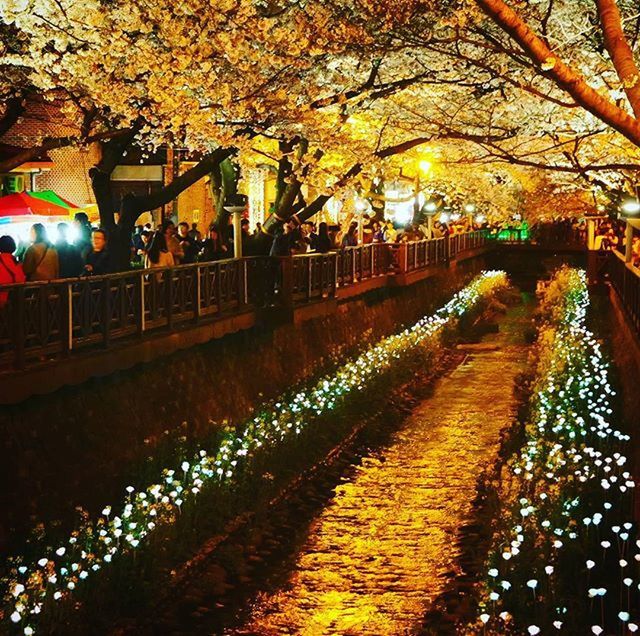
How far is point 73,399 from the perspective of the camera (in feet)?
41.3

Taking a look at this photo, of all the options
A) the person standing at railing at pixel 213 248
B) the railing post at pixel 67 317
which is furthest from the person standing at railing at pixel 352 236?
the railing post at pixel 67 317

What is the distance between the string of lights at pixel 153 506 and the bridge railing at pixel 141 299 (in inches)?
69.5

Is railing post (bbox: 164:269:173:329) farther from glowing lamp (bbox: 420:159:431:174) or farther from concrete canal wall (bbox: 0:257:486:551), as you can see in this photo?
glowing lamp (bbox: 420:159:431:174)

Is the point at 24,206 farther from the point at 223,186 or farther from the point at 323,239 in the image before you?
the point at 323,239

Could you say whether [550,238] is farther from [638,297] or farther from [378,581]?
[378,581]

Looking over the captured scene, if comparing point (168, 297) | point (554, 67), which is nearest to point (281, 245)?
point (168, 297)

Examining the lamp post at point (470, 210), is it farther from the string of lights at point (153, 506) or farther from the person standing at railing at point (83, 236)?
the person standing at railing at point (83, 236)

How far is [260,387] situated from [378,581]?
658 cm

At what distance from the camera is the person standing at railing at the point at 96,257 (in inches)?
577

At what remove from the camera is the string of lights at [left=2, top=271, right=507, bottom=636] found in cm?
878

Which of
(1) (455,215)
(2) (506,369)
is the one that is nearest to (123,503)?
(2) (506,369)

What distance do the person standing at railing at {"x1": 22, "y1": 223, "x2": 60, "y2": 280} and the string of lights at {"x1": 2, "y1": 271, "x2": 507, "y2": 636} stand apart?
287 cm

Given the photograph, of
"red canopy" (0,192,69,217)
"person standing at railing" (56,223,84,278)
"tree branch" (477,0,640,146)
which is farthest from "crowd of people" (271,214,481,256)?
"tree branch" (477,0,640,146)

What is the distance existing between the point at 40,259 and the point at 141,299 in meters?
1.42
